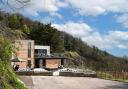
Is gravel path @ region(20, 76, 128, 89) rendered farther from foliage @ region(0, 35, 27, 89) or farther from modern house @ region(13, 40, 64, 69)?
modern house @ region(13, 40, 64, 69)

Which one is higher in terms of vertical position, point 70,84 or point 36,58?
point 36,58

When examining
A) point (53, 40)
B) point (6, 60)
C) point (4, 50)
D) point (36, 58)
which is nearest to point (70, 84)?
point (6, 60)

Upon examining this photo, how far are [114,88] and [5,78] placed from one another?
1920cm

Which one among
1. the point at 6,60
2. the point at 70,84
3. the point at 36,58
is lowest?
the point at 70,84

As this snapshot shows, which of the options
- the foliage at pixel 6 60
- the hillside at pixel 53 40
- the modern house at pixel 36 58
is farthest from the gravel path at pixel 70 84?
the modern house at pixel 36 58

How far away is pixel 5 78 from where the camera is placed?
13.2 metres

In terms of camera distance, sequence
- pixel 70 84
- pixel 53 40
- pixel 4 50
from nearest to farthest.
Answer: pixel 4 50 < pixel 70 84 < pixel 53 40

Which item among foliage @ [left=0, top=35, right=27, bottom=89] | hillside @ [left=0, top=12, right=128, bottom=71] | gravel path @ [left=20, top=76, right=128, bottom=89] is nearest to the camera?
foliage @ [left=0, top=35, right=27, bottom=89]

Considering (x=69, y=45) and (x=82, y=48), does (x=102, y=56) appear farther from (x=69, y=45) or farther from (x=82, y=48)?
(x=69, y=45)

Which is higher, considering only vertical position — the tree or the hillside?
the hillside

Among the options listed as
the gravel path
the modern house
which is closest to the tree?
the gravel path

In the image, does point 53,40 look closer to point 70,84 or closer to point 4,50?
point 70,84

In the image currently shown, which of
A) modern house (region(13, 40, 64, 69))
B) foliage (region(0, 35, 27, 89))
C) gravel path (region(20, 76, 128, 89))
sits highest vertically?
modern house (region(13, 40, 64, 69))

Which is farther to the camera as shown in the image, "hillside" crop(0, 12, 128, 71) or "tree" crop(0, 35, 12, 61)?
"hillside" crop(0, 12, 128, 71)
